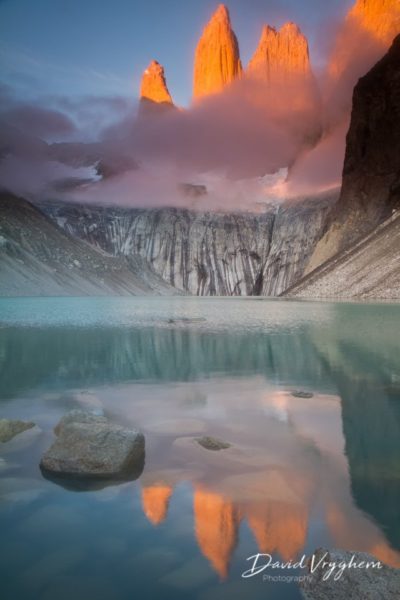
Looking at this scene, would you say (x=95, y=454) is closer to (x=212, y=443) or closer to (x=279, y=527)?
(x=212, y=443)

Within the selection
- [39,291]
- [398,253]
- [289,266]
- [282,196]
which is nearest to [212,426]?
[398,253]

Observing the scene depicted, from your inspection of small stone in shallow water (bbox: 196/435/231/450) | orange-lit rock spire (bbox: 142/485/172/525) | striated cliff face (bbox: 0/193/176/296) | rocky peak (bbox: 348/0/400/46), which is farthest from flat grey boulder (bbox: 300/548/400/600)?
rocky peak (bbox: 348/0/400/46)

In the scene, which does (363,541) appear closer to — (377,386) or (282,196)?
(377,386)

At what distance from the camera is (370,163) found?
367 ft

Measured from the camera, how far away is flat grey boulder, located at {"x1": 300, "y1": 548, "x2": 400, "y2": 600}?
13.0ft

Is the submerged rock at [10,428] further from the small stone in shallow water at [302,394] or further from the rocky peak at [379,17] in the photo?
the rocky peak at [379,17]

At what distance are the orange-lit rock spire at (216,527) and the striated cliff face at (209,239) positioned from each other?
531ft

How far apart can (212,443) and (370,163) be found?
377 feet

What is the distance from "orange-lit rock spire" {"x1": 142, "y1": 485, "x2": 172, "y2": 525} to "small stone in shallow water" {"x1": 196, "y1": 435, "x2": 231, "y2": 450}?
71.2 inches

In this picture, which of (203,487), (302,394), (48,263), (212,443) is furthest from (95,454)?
(48,263)

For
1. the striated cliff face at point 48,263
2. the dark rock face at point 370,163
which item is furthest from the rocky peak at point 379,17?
the striated cliff face at point 48,263

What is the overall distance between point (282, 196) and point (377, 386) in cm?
18852

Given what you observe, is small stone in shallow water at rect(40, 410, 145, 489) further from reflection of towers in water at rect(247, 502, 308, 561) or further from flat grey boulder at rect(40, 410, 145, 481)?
reflection of towers in water at rect(247, 502, 308, 561)

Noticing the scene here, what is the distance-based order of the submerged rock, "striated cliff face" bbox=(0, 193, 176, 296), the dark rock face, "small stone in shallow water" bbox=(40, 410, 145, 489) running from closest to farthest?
"small stone in shallow water" bbox=(40, 410, 145, 489) → the submerged rock → "striated cliff face" bbox=(0, 193, 176, 296) → the dark rock face
